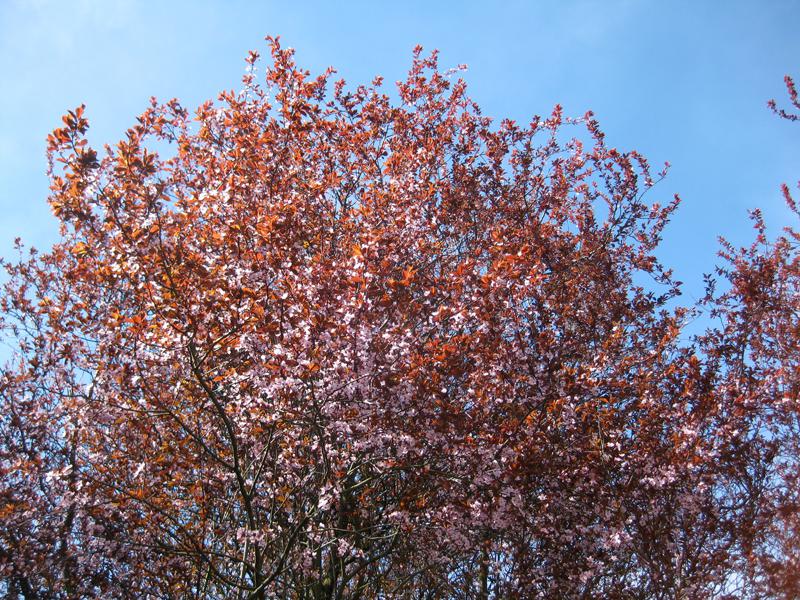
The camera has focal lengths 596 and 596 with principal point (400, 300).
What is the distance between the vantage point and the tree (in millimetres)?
5703

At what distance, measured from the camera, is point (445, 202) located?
Answer: 964 cm

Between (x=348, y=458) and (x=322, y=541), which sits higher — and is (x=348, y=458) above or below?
above

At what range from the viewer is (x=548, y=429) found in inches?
259

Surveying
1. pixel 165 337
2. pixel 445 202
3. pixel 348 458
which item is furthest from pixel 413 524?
pixel 445 202

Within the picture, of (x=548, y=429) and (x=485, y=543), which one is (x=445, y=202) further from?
(x=485, y=543)

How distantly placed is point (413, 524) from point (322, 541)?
106 cm

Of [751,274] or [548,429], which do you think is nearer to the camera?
[548,429]

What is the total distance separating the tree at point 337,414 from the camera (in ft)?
18.7

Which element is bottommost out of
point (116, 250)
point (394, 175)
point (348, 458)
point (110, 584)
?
point (110, 584)

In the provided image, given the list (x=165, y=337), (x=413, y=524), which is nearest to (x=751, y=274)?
(x=413, y=524)

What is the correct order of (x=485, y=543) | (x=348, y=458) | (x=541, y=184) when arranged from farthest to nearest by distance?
1. (x=541, y=184)
2. (x=485, y=543)
3. (x=348, y=458)

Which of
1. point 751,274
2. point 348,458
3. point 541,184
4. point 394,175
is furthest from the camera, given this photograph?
point 541,184

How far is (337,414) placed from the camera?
19.5ft

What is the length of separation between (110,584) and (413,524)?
3.85 metres
